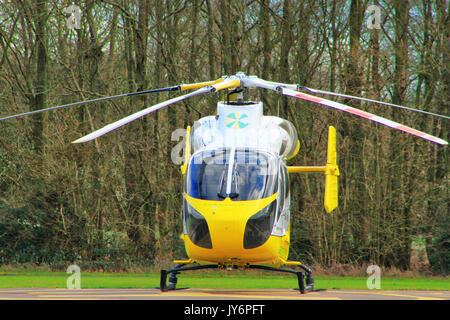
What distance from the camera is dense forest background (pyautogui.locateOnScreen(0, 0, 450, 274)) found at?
72.3 ft

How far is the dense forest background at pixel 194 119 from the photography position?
22031 millimetres

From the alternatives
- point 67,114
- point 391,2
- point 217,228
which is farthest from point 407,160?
point 217,228

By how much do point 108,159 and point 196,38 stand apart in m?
6.61

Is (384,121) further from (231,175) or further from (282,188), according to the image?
(231,175)

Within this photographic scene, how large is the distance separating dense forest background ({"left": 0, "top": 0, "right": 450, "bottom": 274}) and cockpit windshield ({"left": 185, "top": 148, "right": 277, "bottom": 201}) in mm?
11561

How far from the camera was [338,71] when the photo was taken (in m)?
24.0

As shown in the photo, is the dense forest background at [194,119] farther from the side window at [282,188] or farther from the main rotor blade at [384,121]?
the main rotor blade at [384,121]

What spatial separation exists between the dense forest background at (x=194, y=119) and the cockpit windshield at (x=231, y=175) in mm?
11561

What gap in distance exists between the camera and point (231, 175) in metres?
10.3

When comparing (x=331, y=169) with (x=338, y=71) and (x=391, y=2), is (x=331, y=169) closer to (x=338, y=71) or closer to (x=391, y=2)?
(x=338, y=71)

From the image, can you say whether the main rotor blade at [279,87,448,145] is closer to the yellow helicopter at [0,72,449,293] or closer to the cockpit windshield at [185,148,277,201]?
the yellow helicopter at [0,72,449,293]

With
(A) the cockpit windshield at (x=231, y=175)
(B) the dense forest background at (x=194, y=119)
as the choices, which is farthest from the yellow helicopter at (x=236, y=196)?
(B) the dense forest background at (x=194, y=119)

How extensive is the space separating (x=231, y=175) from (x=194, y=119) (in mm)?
14399

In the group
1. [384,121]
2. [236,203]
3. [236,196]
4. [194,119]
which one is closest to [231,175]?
[236,196]
